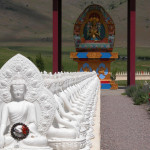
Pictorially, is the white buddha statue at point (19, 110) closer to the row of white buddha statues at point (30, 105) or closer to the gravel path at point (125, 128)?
the row of white buddha statues at point (30, 105)

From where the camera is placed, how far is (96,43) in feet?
93.8

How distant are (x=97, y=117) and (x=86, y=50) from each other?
2034 cm

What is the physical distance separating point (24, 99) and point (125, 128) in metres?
7.10

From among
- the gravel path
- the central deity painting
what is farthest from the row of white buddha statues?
the central deity painting

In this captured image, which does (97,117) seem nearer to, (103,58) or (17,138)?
(17,138)

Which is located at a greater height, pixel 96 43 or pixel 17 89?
pixel 96 43

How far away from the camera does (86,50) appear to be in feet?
94.2

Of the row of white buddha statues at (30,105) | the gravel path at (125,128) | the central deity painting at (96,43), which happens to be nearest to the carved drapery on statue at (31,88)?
the row of white buddha statues at (30,105)

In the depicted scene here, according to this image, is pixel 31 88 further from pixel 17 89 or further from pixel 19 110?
pixel 19 110

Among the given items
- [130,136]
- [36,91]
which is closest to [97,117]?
[130,136]

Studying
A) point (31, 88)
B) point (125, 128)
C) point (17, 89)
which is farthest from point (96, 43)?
point (17, 89)

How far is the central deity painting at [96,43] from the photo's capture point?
28062 mm

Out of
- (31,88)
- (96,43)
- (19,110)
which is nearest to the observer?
(19,110)

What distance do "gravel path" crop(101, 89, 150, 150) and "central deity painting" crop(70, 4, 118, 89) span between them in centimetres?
1187
